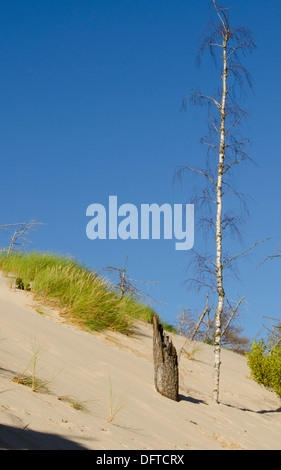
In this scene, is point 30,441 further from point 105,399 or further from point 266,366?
point 266,366

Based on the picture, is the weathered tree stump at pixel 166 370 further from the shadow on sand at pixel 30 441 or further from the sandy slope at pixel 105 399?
the shadow on sand at pixel 30 441

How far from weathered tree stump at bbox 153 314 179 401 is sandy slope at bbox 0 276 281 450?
209 millimetres

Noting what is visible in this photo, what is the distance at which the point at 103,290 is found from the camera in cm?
1371

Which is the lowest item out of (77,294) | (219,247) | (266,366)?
(266,366)

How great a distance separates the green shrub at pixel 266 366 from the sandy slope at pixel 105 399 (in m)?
0.38

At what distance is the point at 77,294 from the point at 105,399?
5.50 meters

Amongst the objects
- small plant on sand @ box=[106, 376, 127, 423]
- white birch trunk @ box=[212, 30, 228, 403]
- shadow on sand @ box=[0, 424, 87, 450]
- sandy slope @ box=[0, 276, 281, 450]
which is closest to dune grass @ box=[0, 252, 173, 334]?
sandy slope @ box=[0, 276, 281, 450]

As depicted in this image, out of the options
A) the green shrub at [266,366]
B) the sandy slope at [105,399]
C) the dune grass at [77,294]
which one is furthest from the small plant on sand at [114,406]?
the green shrub at [266,366]

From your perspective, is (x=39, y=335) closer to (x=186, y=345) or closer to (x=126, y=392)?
(x=126, y=392)

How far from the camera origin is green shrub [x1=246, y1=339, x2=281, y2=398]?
44.3 ft

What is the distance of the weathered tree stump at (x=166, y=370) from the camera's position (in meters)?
9.09

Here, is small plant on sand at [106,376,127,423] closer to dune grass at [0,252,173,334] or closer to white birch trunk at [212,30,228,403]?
white birch trunk at [212,30,228,403]

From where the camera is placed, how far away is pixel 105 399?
7180mm

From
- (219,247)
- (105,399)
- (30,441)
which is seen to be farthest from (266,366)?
(30,441)
